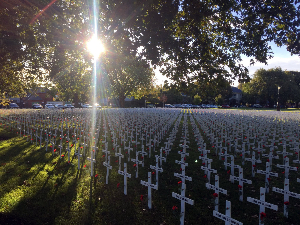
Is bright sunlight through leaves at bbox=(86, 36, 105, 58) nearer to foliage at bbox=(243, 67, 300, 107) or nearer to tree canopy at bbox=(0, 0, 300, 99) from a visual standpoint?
tree canopy at bbox=(0, 0, 300, 99)

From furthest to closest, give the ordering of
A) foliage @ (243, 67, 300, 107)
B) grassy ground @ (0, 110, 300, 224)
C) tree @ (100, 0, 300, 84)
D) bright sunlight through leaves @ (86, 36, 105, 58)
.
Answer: foliage @ (243, 67, 300, 107) < bright sunlight through leaves @ (86, 36, 105, 58) < tree @ (100, 0, 300, 84) < grassy ground @ (0, 110, 300, 224)

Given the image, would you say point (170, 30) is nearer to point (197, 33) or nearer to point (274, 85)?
point (197, 33)

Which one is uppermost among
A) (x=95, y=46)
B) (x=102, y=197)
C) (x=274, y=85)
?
(x=274, y=85)

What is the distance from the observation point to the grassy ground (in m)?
3.93

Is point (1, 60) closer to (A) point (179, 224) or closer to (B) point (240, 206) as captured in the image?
(A) point (179, 224)

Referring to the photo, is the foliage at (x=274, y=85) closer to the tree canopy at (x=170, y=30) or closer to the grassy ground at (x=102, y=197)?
the tree canopy at (x=170, y=30)

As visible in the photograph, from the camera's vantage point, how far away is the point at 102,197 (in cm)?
475

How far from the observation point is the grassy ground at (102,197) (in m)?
3.93

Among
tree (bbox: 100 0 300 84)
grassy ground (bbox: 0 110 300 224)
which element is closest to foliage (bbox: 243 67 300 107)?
tree (bbox: 100 0 300 84)

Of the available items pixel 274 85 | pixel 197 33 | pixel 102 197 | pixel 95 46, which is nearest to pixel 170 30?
pixel 197 33

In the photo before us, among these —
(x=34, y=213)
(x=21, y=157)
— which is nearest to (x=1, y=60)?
(x=21, y=157)

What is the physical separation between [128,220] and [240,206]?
242 centimetres

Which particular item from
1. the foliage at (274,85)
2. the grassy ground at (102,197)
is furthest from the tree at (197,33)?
the foliage at (274,85)

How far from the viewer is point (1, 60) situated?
8.98 metres
